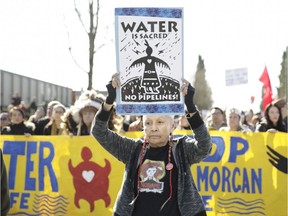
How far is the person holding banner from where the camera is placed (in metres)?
3.66

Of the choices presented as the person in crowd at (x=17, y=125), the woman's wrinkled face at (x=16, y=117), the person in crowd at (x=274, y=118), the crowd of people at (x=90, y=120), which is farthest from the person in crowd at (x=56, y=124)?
the person in crowd at (x=274, y=118)

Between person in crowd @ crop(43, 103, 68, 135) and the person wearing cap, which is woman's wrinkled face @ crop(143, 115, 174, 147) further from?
person in crowd @ crop(43, 103, 68, 135)

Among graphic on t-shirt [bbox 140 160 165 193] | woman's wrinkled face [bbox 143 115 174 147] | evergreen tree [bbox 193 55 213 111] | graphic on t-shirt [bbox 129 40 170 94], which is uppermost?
evergreen tree [bbox 193 55 213 111]

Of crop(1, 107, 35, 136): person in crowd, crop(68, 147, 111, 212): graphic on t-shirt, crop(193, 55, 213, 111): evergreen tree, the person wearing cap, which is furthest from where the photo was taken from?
crop(193, 55, 213, 111): evergreen tree

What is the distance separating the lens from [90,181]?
739 centimetres

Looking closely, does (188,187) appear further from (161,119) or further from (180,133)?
(180,133)

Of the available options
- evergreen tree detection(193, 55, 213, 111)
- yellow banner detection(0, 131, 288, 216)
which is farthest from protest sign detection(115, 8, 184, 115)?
evergreen tree detection(193, 55, 213, 111)

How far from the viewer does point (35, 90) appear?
97.5ft

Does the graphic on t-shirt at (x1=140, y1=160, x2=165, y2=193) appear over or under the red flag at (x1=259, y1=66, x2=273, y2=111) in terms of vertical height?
under

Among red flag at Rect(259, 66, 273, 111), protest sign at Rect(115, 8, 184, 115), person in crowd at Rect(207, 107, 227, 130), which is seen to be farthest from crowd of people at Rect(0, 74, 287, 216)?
red flag at Rect(259, 66, 273, 111)

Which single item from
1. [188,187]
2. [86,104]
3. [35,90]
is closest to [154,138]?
[188,187]

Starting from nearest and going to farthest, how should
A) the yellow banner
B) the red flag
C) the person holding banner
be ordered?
the person holding banner → the yellow banner → the red flag

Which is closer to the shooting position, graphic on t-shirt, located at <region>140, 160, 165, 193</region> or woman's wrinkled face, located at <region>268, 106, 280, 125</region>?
graphic on t-shirt, located at <region>140, 160, 165, 193</region>

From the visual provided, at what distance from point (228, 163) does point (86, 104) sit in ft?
6.92
